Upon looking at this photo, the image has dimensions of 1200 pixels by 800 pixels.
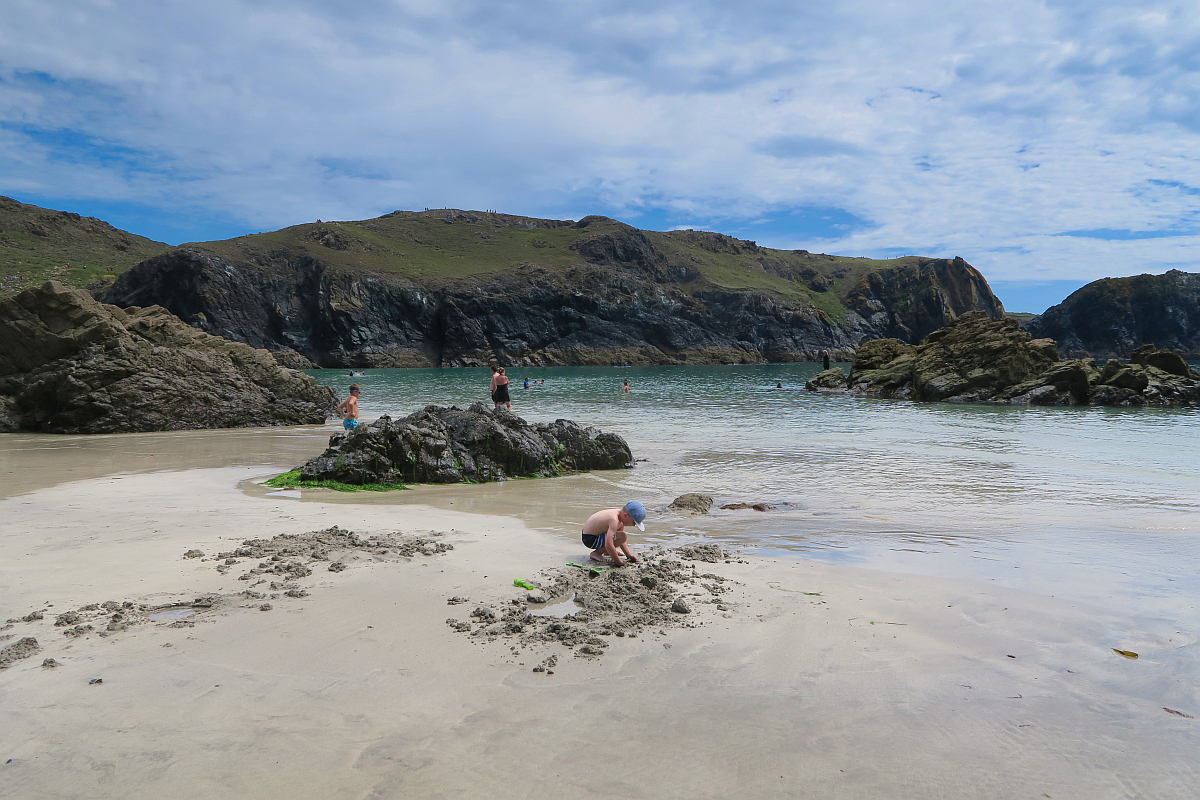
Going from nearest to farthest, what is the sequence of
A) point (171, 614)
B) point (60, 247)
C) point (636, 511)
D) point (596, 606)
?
point (171, 614), point (596, 606), point (636, 511), point (60, 247)

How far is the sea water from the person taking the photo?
686 cm

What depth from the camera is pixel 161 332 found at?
20.5 m

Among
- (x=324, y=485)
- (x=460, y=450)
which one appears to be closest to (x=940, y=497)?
(x=460, y=450)

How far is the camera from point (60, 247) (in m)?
122

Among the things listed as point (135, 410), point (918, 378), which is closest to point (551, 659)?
point (135, 410)

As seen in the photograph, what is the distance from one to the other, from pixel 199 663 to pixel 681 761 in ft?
9.47

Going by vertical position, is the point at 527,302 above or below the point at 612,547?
above

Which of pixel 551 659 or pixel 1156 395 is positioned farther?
pixel 1156 395

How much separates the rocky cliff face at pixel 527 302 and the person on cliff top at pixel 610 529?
8561cm

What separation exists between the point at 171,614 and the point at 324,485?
19.6ft

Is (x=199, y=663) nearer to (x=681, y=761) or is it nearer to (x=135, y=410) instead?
(x=681, y=761)

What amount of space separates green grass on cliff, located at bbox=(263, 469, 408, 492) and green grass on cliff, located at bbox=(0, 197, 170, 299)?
103 metres

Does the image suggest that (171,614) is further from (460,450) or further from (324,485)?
(460,450)

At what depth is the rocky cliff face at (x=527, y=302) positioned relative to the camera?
105 meters
